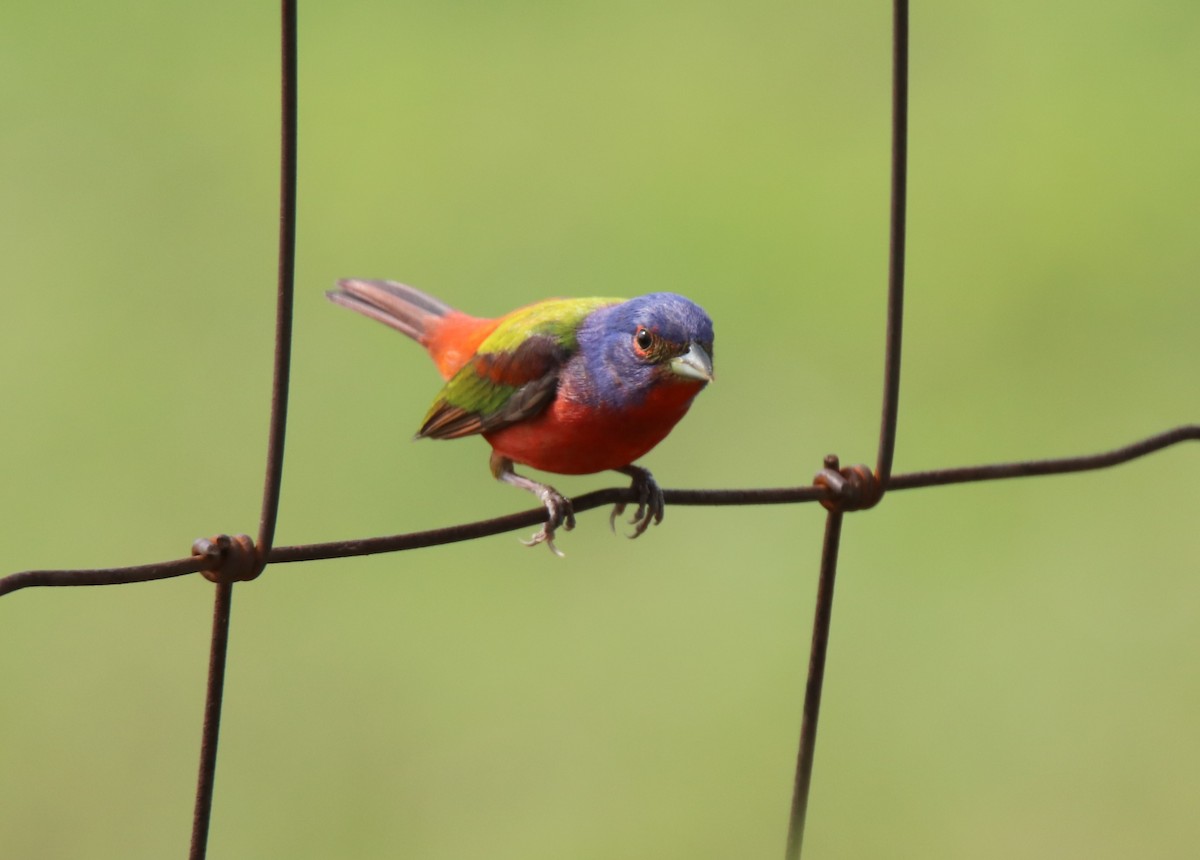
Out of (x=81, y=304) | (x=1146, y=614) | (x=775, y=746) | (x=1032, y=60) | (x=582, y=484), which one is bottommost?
(x=775, y=746)

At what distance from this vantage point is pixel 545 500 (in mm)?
3287

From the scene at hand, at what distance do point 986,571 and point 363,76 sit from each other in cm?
381

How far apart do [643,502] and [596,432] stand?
19cm

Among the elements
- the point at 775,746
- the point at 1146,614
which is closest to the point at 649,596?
the point at 775,746

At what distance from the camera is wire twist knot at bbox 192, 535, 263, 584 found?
76.8 inches

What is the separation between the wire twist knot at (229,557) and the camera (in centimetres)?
195

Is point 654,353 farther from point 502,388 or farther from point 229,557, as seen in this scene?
point 229,557

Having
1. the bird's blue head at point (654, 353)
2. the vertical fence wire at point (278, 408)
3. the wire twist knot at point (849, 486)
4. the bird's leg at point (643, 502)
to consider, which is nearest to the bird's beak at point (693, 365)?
the bird's blue head at point (654, 353)

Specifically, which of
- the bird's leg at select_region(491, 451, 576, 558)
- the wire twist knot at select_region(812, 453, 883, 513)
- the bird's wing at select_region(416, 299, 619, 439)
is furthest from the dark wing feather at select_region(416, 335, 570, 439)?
the wire twist knot at select_region(812, 453, 883, 513)

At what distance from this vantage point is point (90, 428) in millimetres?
6441

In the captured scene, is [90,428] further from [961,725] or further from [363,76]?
[961,725]

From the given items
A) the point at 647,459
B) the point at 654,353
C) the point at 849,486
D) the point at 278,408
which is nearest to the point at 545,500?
the point at 654,353

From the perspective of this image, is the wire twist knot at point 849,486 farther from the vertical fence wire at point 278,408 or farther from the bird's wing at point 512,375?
the vertical fence wire at point 278,408

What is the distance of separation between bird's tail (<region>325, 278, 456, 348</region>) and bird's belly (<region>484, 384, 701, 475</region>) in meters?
0.72
